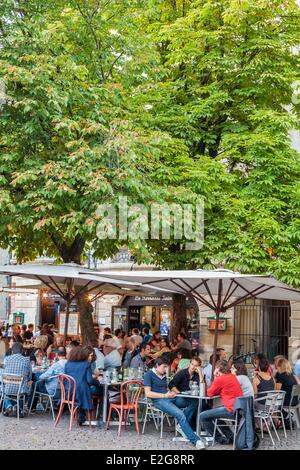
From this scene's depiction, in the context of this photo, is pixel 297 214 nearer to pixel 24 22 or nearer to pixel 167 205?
pixel 167 205

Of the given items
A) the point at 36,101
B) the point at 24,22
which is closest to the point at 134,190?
the point at 36,101

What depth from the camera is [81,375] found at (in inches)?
471

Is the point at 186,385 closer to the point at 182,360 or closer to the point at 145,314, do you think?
the point at 182,360

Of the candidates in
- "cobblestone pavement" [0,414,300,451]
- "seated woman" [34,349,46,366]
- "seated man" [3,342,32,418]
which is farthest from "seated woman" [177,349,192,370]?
"seated woman" [34,349,46,366]

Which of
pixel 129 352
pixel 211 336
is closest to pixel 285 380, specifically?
pixel 129 352

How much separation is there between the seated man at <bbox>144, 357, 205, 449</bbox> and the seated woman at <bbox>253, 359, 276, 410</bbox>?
1480 millimetres

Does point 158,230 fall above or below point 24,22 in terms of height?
below

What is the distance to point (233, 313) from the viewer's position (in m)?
24.9

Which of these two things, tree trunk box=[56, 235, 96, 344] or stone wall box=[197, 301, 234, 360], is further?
stone wall box=[197, 301, 234, 360]

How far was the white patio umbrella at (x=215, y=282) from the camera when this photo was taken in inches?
475

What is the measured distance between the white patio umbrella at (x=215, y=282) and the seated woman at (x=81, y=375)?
1889mm

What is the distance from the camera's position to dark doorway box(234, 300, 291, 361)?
24.1 metres

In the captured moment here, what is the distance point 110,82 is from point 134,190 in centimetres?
343

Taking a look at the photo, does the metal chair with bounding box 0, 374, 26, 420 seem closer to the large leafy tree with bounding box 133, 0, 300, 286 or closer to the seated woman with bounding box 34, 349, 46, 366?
the seated woman with bounding box 34, 349, 46, 366
